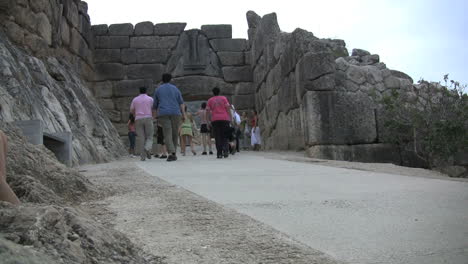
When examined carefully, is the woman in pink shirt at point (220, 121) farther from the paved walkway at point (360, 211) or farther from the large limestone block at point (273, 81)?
the paved walkway at point (360, 211)

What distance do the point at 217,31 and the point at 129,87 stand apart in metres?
3.21

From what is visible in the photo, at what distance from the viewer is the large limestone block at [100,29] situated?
1487 centimetres

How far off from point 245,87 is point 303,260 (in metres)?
13.3

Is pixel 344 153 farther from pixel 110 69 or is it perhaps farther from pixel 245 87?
pixel 110 69

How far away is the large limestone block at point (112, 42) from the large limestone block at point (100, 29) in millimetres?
127

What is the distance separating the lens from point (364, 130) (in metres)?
8.88

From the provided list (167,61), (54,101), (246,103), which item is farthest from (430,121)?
(167,61)

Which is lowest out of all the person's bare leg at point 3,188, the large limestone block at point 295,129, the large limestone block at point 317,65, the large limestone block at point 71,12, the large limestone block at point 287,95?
the person's bare leg at point 3,188

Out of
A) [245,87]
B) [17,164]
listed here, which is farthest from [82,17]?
[17,164]

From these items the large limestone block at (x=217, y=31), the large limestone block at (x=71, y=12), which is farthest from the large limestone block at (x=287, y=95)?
the large limestone block at (x=71, y=12)

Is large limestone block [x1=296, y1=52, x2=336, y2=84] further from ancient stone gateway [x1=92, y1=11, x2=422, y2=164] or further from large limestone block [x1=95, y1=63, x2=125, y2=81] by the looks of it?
large limestone block [x1=95, y1=63, x2=125, y2=81]

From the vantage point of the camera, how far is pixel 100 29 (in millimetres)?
14938

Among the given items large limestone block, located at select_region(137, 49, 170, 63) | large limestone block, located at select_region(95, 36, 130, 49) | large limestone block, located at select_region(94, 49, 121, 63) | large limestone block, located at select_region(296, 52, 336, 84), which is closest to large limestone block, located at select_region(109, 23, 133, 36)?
large limestone block, located at select_region(95, 36, 130, 49)

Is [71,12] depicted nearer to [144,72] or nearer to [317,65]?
[144,72]
